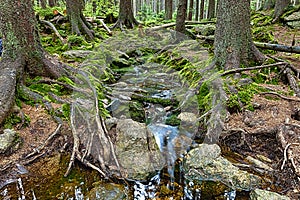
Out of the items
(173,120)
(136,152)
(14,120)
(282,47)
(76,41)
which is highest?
(282,47)

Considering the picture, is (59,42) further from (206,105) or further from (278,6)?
(278,6)

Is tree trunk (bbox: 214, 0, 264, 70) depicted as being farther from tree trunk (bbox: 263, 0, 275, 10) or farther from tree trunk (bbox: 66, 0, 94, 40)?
tree trunk (bbox: 263, 0, 275, 10)

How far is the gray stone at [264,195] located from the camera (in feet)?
10.8

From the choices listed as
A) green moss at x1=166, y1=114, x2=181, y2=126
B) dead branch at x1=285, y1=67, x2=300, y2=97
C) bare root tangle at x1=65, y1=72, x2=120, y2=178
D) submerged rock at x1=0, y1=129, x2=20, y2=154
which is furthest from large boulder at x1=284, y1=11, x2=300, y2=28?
submerged rock at x1=0, y1=129, x2=20, y2=154

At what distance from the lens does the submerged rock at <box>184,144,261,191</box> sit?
3791 mm

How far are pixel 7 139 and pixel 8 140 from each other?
0.02 meters

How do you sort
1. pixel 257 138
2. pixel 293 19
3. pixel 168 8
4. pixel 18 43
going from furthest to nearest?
pixel 168 8 < pixel 293 19 < pixel 18 43 < pixel 257 138

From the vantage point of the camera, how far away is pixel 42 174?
3785 millimetres

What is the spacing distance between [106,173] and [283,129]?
3.16 metres

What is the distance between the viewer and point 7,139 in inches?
155

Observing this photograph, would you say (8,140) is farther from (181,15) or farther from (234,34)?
(181,15)

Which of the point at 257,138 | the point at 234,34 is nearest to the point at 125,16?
the point at 234,34

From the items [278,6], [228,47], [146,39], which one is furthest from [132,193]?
[278,6]

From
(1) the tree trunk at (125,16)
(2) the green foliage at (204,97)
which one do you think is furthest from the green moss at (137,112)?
(1) the tree trunk at (125,16)
